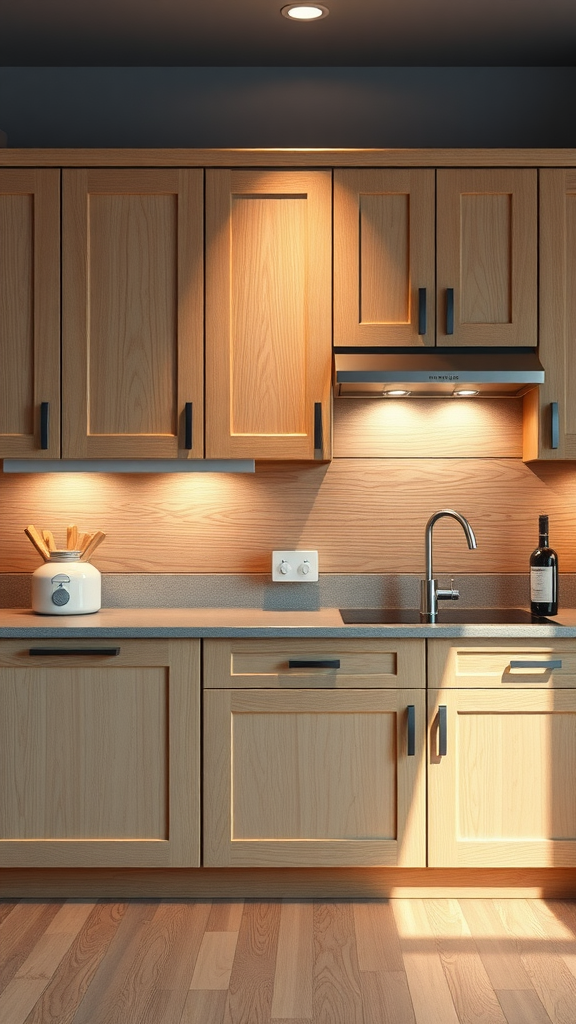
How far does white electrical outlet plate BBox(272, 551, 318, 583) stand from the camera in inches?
127

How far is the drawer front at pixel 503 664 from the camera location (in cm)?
273

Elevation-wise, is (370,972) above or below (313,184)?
below

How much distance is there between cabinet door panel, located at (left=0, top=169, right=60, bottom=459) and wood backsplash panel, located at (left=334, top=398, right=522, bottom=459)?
995 millimetres

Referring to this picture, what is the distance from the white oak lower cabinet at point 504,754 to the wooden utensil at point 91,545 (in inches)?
46.0

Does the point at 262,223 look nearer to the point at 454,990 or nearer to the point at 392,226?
the point at 392,226

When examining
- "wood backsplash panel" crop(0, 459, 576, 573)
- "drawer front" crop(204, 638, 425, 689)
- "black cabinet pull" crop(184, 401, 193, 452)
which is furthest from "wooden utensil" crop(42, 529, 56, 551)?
"drawer front" crop(204, 638, 425, 689)

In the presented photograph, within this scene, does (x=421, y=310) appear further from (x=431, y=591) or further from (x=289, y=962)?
(x=289, y=962)

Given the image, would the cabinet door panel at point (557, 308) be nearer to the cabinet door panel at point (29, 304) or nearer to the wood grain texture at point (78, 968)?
the cabinet door panel at point (29, 304)

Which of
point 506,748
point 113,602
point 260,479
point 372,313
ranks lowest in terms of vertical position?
point 506,748

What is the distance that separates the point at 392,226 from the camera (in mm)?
2973

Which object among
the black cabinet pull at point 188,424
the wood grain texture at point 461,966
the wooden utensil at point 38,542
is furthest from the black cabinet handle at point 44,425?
the wood grain texture at point 461,966

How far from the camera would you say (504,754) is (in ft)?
8.94

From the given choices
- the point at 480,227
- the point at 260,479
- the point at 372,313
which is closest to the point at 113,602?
the point at 260,479

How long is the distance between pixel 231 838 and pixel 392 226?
1.96 metres
